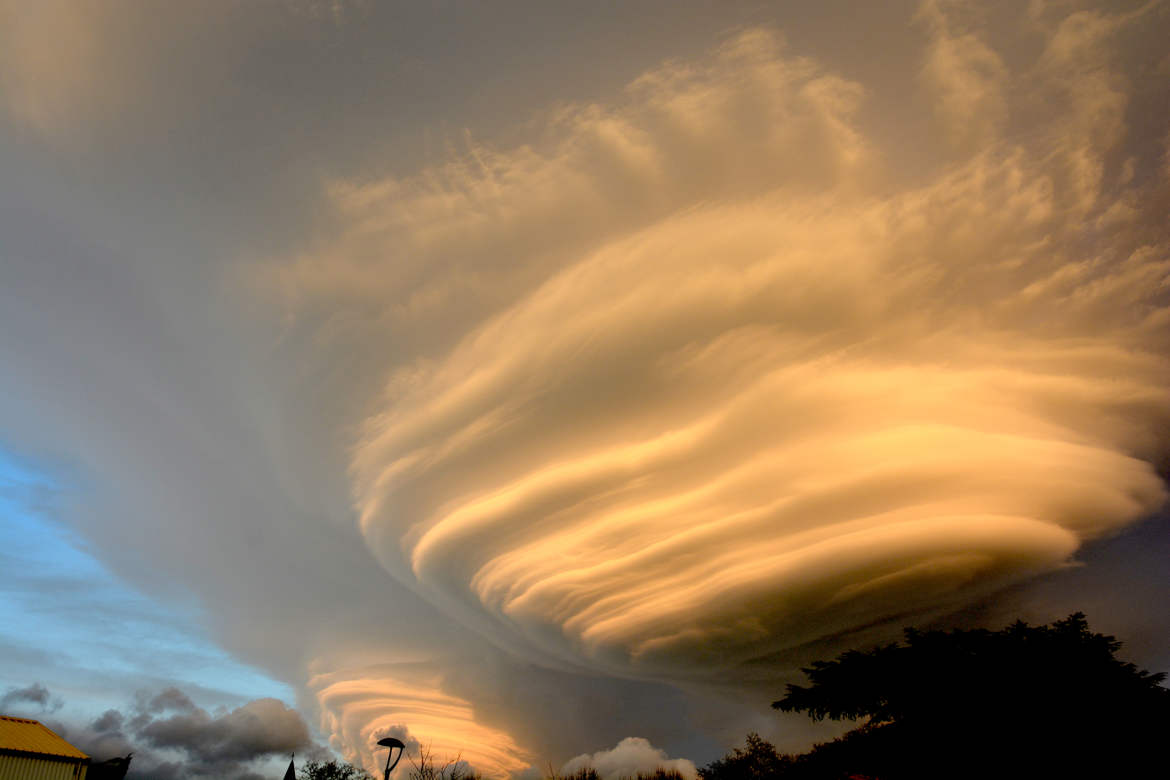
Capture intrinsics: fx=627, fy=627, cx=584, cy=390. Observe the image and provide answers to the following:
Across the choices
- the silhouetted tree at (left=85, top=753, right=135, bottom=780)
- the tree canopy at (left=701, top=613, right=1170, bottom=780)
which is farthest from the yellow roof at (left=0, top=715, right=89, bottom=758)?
the tree canopy at (left=701, top=613, right=1170, bottom=780)

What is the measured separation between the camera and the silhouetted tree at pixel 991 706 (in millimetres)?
28562

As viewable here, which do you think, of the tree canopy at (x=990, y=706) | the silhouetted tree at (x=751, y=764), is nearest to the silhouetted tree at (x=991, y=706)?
the tree canopy at (x=990, y=706)

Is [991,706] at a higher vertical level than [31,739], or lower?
lower

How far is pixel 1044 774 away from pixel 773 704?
584 inches

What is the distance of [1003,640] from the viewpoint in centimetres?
3816

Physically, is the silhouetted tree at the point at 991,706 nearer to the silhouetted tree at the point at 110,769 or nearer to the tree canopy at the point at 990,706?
the tree canopy at the point at 990,706

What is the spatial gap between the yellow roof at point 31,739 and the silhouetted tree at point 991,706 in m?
55.5

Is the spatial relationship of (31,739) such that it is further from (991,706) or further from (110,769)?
(991,706)

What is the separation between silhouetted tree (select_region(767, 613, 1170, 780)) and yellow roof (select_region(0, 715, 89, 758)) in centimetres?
5548

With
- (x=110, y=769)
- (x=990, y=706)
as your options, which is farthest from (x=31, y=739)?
(x=990, y=706)

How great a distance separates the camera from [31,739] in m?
48.9

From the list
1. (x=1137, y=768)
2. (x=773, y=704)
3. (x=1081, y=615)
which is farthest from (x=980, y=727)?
(x=1081, y=615)

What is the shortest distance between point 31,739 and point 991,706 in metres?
67.0

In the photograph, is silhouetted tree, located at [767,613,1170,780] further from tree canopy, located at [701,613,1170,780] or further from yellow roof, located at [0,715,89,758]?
yellow roof, located at [0,715,89,758]
